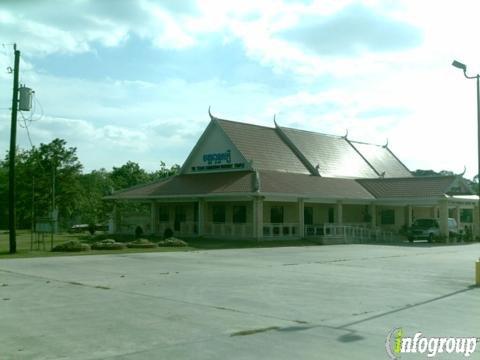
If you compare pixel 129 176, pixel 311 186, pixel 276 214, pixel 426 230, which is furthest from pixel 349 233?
pixel 129 176

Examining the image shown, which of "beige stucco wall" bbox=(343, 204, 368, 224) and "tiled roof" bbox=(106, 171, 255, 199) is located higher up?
"tiled roof" bbox=(106, 171, 255, 199)

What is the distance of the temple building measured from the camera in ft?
131

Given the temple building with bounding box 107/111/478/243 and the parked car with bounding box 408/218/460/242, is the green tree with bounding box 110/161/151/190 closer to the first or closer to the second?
the temple building with bounding box 107/111/478/243

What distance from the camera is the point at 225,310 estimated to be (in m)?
11.7

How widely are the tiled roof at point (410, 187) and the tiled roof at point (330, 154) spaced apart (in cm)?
272

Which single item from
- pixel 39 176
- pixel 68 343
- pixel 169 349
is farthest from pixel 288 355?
pixel 39 176

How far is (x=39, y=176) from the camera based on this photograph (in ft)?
205

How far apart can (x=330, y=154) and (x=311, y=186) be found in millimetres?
10677

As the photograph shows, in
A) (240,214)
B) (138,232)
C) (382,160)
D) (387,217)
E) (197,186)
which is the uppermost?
(382,160)

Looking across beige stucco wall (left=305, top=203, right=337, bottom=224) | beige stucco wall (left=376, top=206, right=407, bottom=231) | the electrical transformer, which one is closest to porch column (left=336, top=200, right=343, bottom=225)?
beige stucco wall (left=305, top=203, right=337, bottom=224)

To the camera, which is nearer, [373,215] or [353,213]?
[373,215]

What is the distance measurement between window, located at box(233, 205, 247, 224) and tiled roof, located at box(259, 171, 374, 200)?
278 cm

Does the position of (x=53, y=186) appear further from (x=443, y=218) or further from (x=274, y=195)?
(x=443, y=218)

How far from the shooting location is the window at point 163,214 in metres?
46.2
